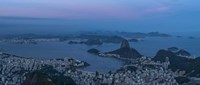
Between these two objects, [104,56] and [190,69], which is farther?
[104,56]

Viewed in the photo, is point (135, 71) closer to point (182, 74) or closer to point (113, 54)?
point (182, 74)

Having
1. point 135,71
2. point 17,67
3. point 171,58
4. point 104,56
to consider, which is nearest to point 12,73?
point 17,67

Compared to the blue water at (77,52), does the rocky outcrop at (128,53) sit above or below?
above

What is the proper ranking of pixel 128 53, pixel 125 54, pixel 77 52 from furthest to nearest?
1. pixel 77 52
2. pixel 125 54
3. pixel 128 53

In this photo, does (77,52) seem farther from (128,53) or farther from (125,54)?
(128,53)

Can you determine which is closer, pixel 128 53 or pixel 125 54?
pixel 128 53

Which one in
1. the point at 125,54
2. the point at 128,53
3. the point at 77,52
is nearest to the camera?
the point at 128,53

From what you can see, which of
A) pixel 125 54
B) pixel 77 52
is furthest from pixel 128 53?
pixel 77 52

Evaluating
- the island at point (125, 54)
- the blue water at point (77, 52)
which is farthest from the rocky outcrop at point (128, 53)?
the blue water at point (77, 52)

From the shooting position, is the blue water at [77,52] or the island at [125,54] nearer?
the blue water at [77,52]

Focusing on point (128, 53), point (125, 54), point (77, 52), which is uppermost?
point (128, 53)

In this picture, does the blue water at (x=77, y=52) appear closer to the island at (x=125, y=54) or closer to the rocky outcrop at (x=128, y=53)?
the island at (x=125, y=54)
